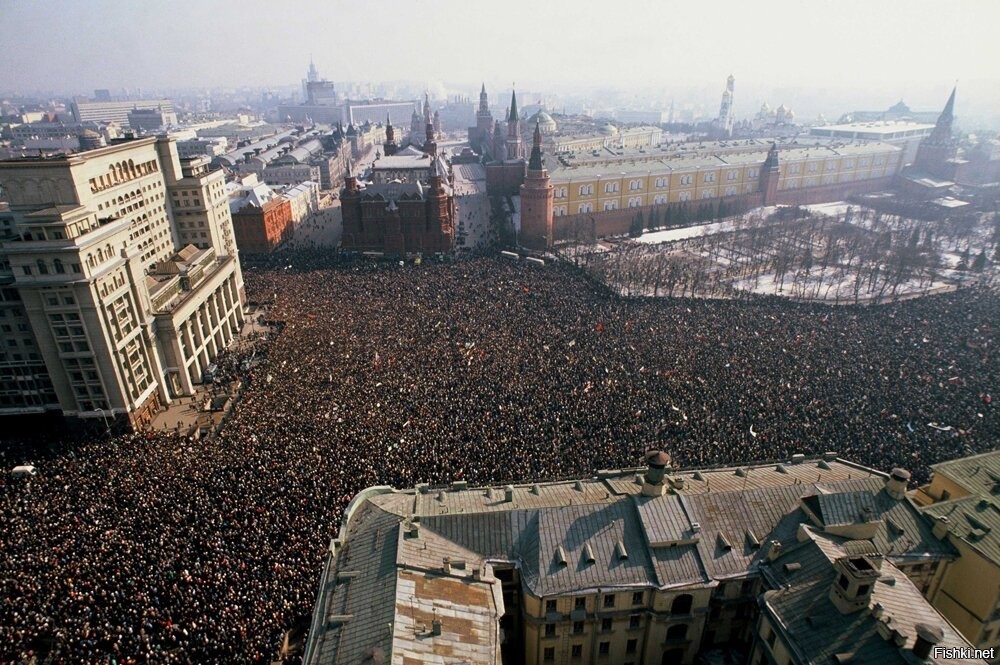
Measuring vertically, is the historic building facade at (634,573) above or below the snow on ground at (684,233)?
above

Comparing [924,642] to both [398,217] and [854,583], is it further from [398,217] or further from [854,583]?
[398,217]

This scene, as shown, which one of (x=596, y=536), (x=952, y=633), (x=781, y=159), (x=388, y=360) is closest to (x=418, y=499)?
(x=596, y=536)

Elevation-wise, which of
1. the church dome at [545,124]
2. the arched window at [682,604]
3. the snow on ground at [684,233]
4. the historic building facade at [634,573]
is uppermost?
the church dome at [545,124]

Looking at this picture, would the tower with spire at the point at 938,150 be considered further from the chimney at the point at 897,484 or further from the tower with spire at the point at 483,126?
the chimney at the point at 897,484

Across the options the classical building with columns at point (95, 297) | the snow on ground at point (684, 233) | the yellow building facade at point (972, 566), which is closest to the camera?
the yellow building facade at point (972, 566)

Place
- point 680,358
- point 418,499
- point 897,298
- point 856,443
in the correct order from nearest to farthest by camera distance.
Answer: point 418,499, point 856,443, point 680,358, point 897,298

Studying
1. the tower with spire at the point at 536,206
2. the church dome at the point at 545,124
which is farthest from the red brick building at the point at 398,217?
the church dome at the point at 545,124

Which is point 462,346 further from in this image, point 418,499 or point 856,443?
point 856,443
